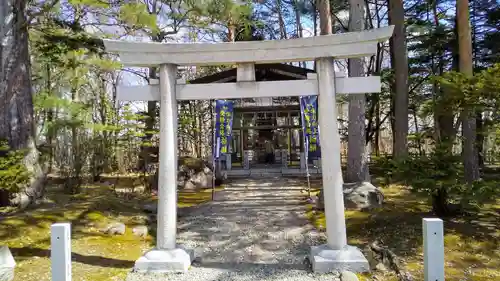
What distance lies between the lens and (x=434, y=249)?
3186 millimetres

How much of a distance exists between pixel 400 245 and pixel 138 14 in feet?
21.1

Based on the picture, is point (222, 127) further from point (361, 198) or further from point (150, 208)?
point (361, 198)

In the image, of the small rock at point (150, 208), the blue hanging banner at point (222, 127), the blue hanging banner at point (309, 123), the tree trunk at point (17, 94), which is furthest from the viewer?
the blue hanging banner at point (222, 127)

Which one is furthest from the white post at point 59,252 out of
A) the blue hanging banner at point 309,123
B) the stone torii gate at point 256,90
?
the blue hanging banner at point 309,123

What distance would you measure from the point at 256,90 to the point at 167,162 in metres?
1.37

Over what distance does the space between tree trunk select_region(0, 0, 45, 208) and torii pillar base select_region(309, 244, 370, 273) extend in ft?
17.4

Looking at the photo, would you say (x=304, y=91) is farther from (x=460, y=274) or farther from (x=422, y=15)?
(x=422, y=15)

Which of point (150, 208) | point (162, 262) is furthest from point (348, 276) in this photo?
point (150, 208)

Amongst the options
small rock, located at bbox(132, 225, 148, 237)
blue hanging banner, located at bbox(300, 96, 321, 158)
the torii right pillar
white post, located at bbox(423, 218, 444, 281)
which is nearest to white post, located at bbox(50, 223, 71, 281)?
small rock, located at bbox(132, 225, 148, 237)

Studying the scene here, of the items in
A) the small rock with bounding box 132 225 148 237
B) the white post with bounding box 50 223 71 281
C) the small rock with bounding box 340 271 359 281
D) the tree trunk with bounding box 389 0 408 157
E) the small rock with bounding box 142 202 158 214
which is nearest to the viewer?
the white post with bounding box 50 223 71 281

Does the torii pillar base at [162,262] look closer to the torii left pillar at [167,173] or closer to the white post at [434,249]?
the torii left pillar at [167,173]

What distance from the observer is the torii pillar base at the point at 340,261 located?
12.3 feet

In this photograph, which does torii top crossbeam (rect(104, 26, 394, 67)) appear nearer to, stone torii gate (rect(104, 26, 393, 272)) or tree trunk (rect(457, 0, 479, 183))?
stone torii gate (rect(104, 26, 393, 272))

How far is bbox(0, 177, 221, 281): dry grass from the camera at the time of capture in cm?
394
